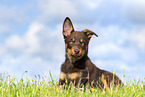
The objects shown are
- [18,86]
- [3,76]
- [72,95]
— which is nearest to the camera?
[72,95]

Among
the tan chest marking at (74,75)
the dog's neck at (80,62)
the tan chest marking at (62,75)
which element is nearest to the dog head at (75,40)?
the dog's neck at (80,62)

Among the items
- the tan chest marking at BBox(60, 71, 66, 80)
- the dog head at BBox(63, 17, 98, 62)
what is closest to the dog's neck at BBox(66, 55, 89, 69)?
the dog head at BBox(63, 17, 98, 62)

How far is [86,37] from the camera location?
726cm

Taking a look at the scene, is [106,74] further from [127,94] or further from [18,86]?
[18,86]

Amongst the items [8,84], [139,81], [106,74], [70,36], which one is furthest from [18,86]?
[139,81]

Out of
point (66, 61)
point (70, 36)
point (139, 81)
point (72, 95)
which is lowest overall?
point (72, 95)

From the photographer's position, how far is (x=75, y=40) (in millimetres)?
6902

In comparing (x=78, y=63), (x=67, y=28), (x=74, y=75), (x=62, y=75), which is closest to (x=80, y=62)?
(x=78, y=63)

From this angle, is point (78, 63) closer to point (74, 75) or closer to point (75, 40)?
point (74, 75)

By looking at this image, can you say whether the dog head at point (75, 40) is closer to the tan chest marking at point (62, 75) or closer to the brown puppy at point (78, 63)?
the brown puppy at point (78, 63)

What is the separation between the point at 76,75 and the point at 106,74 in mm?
1218

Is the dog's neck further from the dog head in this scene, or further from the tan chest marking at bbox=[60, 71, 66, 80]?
the tan chest marking at bbox=[60, 71, 66, 80]

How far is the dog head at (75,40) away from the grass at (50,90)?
0.96 metres

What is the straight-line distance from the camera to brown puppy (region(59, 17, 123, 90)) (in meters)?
6.87
